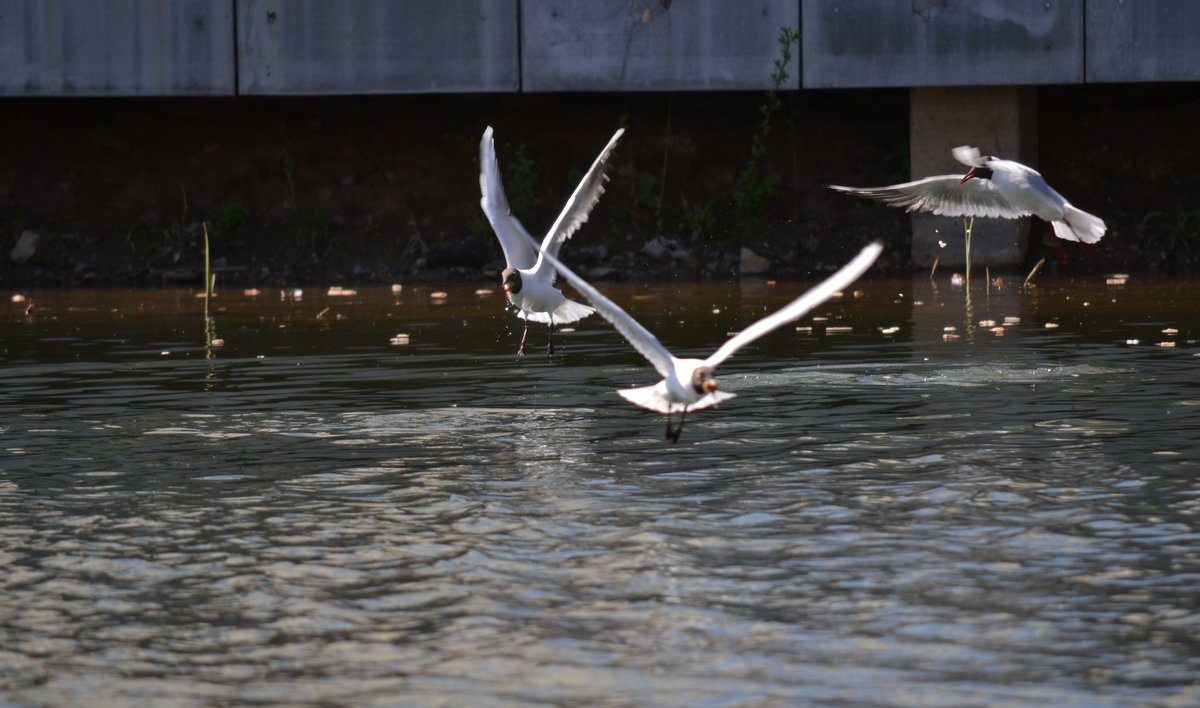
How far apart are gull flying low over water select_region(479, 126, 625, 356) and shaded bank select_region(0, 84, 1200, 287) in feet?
23.8

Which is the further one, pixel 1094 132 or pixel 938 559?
pixel 1094 132

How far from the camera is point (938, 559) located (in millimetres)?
6180

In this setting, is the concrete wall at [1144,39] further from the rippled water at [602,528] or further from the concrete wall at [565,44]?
the rippled water at [602,528]

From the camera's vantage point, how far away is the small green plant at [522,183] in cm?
2021

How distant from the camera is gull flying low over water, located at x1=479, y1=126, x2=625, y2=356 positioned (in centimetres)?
1132

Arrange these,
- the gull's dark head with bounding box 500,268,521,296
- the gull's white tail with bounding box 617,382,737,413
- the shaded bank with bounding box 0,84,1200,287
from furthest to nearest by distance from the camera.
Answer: the shaded bank with bounding box 0,84,1200,287
the gull's dark head with bounding box 500,268,521,296
the gull's white tail with bounding box 617,382,737,413

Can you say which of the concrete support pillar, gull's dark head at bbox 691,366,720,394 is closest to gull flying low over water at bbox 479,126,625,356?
gull's dark head at bbox 691,366,720,394

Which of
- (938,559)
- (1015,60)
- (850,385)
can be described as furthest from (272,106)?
(938,559)

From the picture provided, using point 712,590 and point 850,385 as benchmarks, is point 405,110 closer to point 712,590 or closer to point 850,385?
point 850,385

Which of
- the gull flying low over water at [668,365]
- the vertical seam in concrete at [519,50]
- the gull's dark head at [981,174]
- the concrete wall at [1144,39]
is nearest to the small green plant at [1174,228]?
the concrete wall at [1144,39]

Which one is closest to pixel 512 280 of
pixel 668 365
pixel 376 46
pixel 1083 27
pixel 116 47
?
pixel 668 365

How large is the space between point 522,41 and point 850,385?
31.1 feet

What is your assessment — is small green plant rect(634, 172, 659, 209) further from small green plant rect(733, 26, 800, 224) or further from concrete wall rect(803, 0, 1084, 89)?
concrete wall rect(803, 0, 1084, 89)

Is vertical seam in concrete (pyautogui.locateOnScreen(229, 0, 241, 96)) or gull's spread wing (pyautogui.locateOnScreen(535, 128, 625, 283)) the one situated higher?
vertical seam in concrete (pyautogui.locateOnScreen(229, 0, 241, 96))
